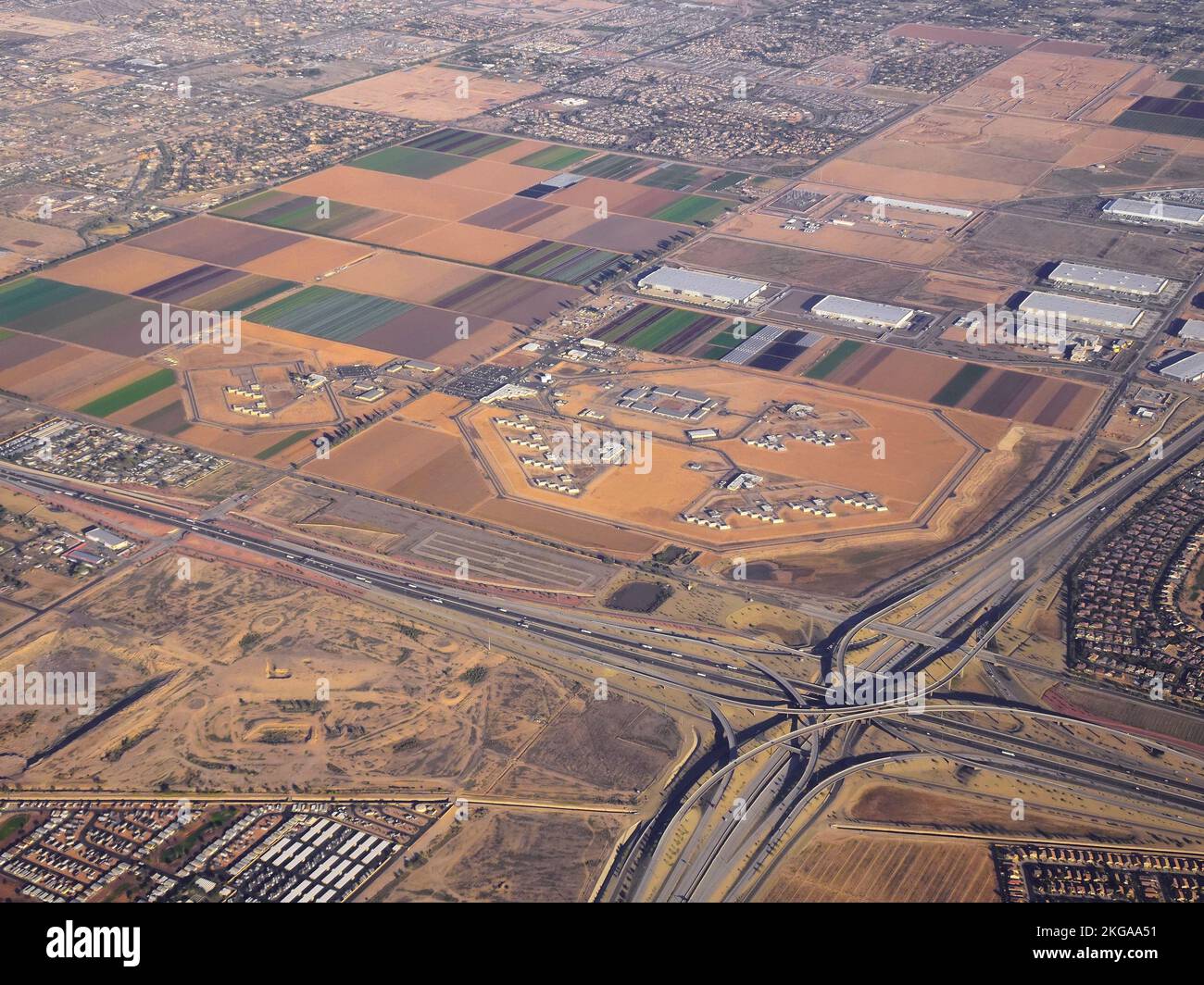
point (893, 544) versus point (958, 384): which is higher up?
point (958, 384)

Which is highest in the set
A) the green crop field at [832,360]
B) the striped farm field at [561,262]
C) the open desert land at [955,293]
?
the striped farm field at [561,262]

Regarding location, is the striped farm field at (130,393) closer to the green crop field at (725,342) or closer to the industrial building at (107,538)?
the industrial building at (107,538)

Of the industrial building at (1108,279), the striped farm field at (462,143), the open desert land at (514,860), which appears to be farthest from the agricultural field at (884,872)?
the striped farm field at (462,143)

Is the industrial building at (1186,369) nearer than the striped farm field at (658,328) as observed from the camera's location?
Yes

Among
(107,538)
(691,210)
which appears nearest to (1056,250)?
(691,210)

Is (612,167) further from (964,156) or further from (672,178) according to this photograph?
(964,156)

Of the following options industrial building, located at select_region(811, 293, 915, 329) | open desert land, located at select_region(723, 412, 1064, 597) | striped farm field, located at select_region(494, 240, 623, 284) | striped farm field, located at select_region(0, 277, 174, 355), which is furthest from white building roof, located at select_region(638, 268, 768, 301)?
striped farm field, located at select_region(0, 277, 174, 355)

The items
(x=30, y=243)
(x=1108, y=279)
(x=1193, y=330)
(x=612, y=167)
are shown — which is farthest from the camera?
(x=612, y=167)
